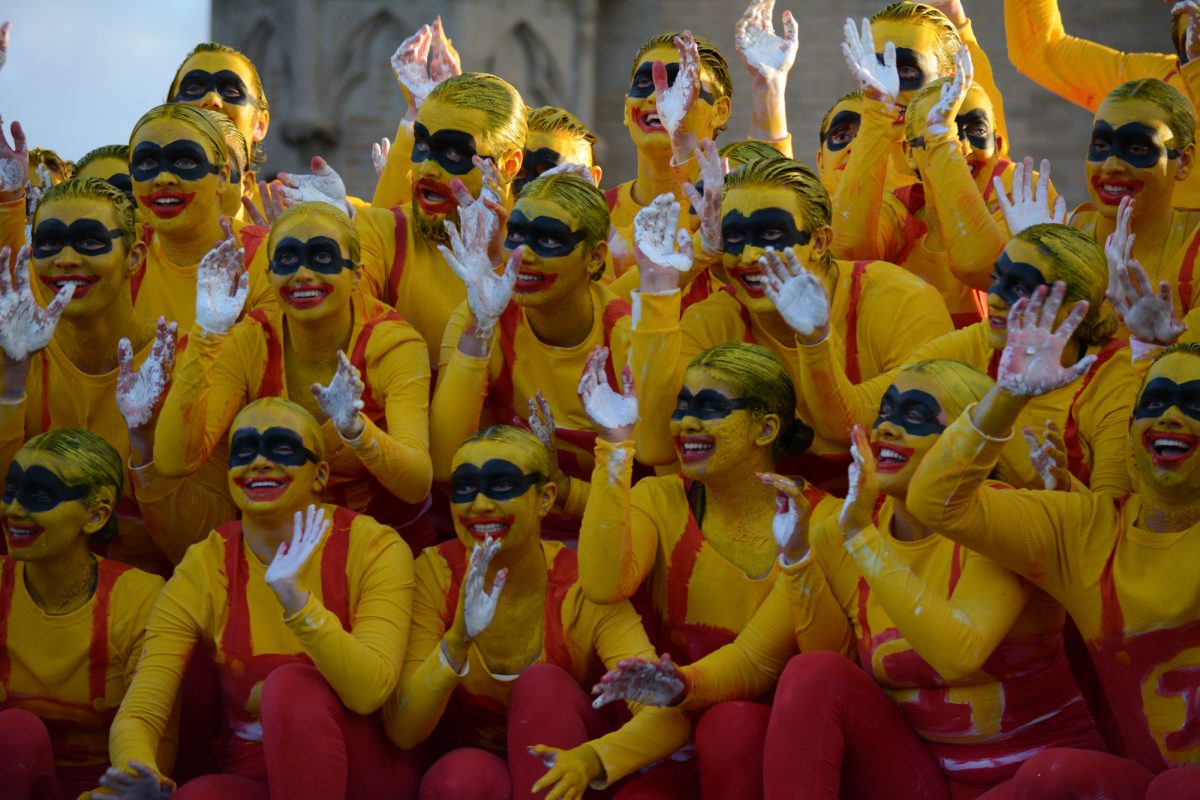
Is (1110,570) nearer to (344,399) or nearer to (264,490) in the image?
(344,399)

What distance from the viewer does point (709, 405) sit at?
5.25m

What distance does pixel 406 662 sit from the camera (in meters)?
5.22

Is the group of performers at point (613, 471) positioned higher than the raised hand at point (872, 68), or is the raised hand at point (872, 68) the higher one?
the raised hand at point (872, 68)

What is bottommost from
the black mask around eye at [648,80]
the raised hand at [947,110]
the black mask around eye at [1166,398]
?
the black mask around eye at [1166,398]

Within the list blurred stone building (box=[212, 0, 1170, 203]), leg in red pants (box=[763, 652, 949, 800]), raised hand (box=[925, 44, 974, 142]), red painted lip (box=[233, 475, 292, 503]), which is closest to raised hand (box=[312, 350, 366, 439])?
red painted lip (box=[233, 475, 292, 503])

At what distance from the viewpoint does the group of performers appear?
4.70 m

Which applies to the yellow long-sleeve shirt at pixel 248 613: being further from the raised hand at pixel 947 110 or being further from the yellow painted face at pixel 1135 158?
the yellow painted face at pixel 1135 158

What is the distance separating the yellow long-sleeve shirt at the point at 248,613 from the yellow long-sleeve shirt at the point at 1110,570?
1.26m

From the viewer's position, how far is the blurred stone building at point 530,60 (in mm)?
9406

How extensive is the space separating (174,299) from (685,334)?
4.51 feet

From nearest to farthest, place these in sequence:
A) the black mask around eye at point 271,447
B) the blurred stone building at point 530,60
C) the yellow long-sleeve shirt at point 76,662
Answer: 1. the black mask around eye at point 271,447
2. the yellow long-sleeve shirt at point 76,662
3. the blurred stone building at point 530,60

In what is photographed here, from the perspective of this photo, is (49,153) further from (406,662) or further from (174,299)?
(406,662)

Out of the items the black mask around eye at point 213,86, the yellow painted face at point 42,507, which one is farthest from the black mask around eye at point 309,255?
the black mask around eye at point 213,86

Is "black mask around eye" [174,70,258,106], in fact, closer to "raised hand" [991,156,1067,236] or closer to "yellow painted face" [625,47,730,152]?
"yellow painted face" [625,47,730,152]
